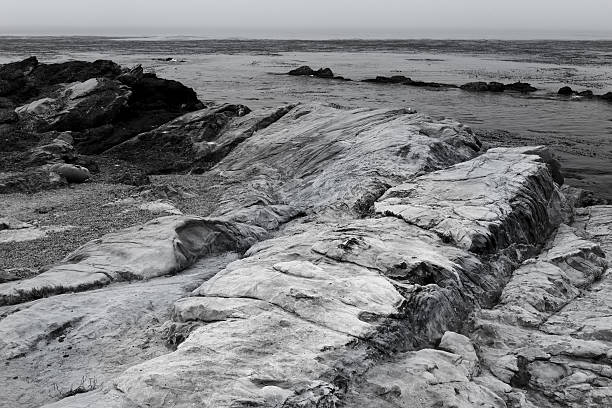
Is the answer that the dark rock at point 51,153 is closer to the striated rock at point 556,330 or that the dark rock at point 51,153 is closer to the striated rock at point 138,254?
the striated rock at point 138,254

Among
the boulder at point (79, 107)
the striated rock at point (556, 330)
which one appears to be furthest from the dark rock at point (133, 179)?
the striated rock at point (556, 330)

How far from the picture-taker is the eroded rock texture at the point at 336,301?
6.59m

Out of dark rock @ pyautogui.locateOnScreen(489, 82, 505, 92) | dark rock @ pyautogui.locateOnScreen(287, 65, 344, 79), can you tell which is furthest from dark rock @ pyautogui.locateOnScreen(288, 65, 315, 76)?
dark rock @ pyautogui.locateOnScreen(489, 82, 505, 92)

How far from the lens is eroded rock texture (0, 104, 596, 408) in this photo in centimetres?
659

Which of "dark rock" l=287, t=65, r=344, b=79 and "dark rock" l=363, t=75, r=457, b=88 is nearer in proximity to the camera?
"dark rock" l=363, t=75, r=457, b=88

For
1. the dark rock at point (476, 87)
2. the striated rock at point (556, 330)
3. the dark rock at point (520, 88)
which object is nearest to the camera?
the striated rock at point (556, 330)

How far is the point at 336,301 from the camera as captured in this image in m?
7.97

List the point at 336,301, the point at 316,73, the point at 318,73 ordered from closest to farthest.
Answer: the point at 336,301, the point at 318,73, the point at 316,73

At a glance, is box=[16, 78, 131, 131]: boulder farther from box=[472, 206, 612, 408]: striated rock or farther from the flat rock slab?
box=[472, 206, 612, 408]: striated rock

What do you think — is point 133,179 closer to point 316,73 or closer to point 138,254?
point 138,254

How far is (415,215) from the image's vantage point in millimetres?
11453

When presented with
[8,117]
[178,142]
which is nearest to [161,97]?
[178,142]

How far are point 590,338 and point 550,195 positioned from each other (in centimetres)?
680

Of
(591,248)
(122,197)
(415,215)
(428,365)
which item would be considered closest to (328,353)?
(428,365)
